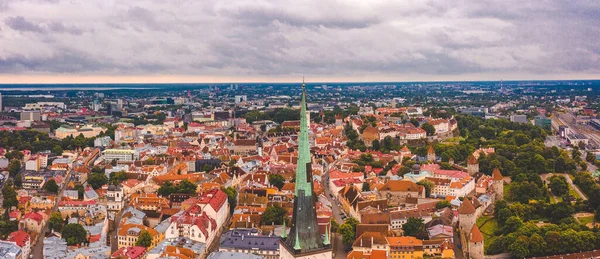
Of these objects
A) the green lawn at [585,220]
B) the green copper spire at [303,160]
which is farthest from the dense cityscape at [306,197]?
the green lawn at [585,220]

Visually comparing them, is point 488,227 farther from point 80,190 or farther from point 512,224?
point 80,190

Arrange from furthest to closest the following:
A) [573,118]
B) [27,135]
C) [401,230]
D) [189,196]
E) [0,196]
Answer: [573,118] → [27,135] → [0,196] → [189,196] → [401,230]

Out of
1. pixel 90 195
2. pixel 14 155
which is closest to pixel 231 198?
pixel 90 195

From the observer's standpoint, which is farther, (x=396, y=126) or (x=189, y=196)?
(x=396, y=126)

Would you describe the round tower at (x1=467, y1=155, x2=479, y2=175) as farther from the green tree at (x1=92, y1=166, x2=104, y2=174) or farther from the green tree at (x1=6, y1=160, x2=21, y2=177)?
the green tree at (x1=6, y1=160, x2=21, y2=177)

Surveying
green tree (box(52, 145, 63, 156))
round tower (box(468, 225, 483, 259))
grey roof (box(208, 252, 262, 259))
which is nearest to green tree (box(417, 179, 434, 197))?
round tower (box(468, 225, 483, 259))

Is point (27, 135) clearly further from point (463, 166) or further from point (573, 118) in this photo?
point (573, 118)

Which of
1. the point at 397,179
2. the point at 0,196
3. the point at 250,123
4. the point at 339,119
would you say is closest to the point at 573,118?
the point at 339,119
